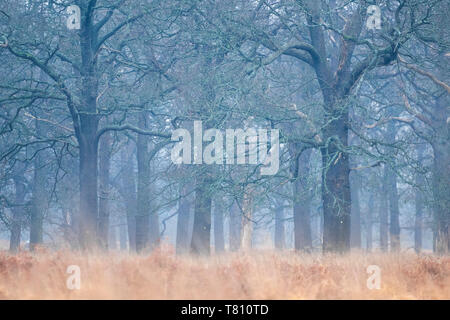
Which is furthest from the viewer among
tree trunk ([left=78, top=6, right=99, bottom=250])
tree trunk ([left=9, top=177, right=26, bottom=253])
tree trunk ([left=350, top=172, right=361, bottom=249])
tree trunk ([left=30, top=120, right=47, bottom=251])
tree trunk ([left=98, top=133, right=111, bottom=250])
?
tree trunk ([left=350, top=172, right=361, bottom=249])

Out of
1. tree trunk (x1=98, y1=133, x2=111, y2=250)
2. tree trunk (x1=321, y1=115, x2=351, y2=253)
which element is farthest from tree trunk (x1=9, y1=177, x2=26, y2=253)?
tree trunk (x1=321, y1=115, x2=351, y2=253)

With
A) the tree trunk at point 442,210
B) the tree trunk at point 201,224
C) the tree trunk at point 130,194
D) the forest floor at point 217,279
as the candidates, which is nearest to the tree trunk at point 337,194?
the tree trunk at point 442,210

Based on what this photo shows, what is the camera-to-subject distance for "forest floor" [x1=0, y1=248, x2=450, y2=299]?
9.15m

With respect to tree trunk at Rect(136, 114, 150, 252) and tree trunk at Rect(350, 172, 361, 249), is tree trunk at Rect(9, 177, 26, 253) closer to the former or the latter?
tree trunk at Rect(136, 114, 150, 252)

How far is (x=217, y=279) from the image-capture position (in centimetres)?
975

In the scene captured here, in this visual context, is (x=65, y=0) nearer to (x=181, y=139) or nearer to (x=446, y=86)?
(x=181, y=139)

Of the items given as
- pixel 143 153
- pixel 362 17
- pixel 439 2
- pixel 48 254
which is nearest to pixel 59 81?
pixel 48 254

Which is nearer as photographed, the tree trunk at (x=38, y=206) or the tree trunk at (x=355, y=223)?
the tree trunk at (x=38, y=206)

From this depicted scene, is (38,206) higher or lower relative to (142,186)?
lower

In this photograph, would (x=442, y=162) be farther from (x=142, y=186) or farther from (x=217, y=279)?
(x=217, y=279)

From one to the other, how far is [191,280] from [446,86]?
34.9 feet

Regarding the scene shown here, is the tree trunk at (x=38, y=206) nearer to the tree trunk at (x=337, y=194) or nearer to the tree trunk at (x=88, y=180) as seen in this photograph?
the tree trunk at (x=88, y=180)

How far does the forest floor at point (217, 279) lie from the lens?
9148mm

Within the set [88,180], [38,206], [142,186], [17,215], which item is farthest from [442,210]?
[17,215]
